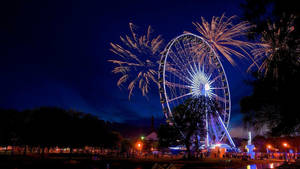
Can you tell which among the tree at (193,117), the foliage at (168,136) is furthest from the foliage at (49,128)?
the tree at (193,117)

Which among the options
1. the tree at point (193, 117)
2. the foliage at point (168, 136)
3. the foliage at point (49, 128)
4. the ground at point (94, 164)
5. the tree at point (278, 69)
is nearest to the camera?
the tree at point (278, 69)

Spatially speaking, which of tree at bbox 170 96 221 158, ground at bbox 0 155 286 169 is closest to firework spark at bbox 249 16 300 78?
ground at bbox 0 155 286 169

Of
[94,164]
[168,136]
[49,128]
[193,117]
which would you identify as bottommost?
[94,164]

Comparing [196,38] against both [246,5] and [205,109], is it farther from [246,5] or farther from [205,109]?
[246,5]

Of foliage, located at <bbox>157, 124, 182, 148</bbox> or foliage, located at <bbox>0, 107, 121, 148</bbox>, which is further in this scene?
foliage, located at <bbox>157, 124, 182, 148</bbox>

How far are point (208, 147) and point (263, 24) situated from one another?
44.6 m

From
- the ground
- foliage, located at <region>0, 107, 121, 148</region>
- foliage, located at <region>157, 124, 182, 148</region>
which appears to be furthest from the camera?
foliage, located at <region>157, 124, 182, 148</region>

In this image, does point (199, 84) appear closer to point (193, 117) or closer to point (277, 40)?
point (193, 117)

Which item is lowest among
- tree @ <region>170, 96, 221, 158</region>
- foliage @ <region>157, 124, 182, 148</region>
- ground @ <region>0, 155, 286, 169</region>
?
ground @ <region>0, 155, 286, 169</region>

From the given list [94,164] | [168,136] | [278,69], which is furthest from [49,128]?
[278,69]

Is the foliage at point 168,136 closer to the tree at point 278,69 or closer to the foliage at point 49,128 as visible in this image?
the foliage at point 49,128

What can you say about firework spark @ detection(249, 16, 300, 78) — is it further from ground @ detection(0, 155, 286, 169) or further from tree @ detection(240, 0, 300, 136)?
ground @ detection(0, 155, 286, 169)

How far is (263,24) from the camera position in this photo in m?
13.5

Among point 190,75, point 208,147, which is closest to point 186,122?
point 208,147
